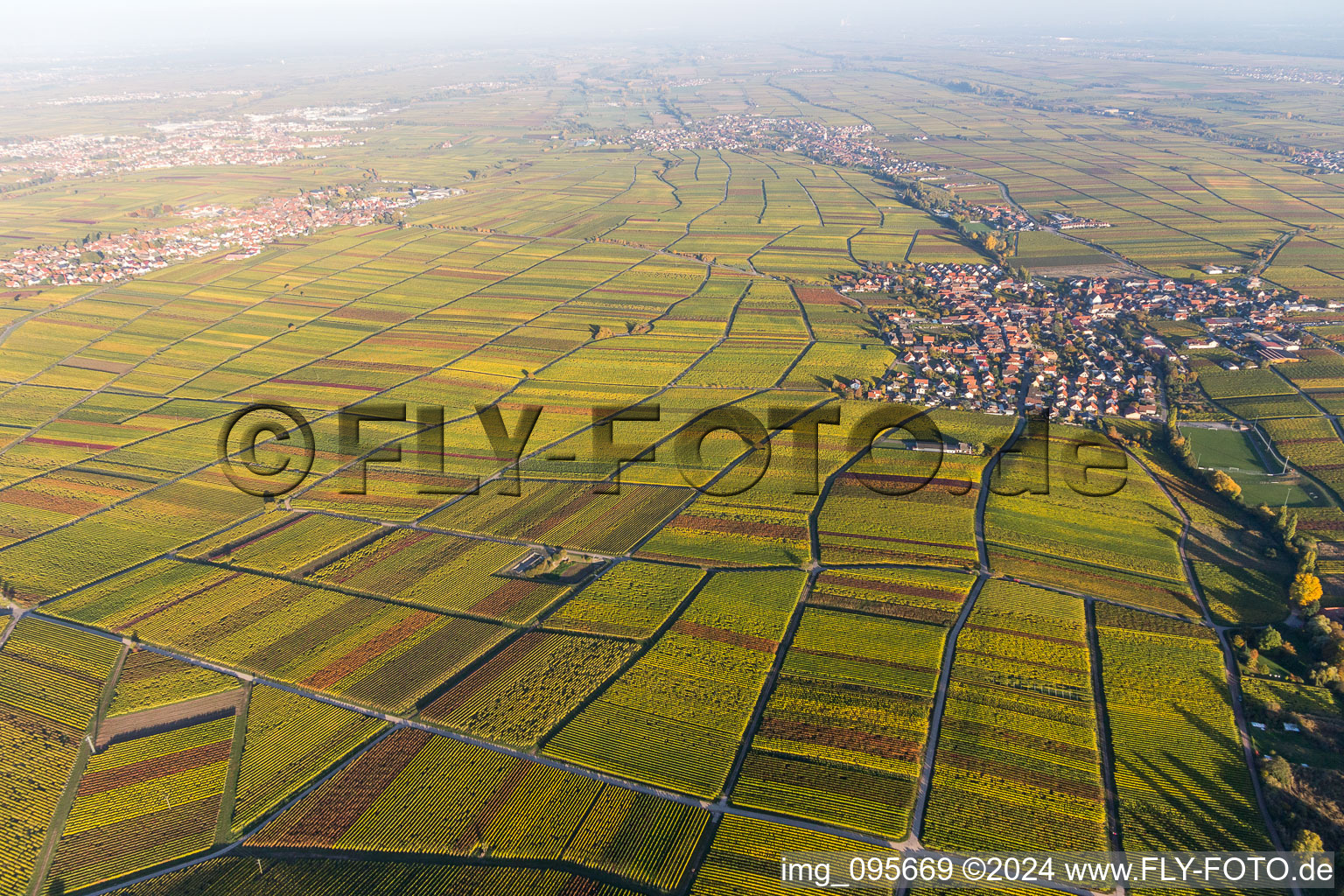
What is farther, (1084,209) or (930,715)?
(1084,209)

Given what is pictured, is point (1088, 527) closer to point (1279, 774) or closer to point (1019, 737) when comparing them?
point (1279, 774)

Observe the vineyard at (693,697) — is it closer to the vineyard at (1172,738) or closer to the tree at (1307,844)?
the vineyard at (1172,738)

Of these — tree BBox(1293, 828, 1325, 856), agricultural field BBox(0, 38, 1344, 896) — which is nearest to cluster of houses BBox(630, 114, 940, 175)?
agricultural field BBox(0, 38, 1344, 896)

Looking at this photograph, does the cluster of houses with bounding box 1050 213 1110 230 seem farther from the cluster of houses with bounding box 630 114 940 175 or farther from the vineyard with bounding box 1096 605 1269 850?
the vineyard with bounding box 1096 605 1269 850

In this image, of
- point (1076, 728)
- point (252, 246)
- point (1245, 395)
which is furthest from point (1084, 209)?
point (252, 246)

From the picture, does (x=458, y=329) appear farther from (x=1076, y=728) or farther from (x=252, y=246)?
(x=1076, y=728)

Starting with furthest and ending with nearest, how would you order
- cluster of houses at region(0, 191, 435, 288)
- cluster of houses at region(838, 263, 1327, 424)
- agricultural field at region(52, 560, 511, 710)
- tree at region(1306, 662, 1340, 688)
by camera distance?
cluster of houses at region(0, 191, 435, 288) → cluster of houses at region(838, 263, 1327, 424) → agricultural field at region(52, 560, 511, 710) → tree at region(1306, 662, 1340, 688)

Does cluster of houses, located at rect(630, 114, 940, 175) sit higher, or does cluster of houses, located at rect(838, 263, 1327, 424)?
cluster of houses, located at rect(630, 114, 940, 175)
